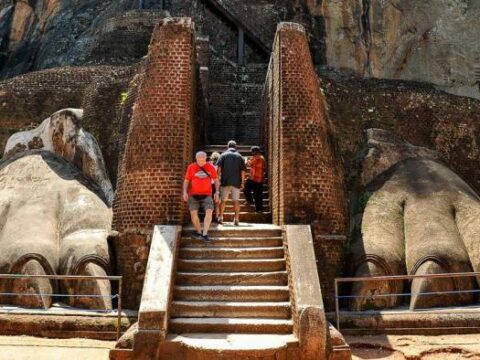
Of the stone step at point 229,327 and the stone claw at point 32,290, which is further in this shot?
the stone claw at point 32,290

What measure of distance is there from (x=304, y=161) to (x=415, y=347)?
3.61 metres

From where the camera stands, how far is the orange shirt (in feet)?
38.4

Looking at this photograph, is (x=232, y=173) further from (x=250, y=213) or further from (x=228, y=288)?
(x=228, y=288)

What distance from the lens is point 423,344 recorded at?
29.1 ft

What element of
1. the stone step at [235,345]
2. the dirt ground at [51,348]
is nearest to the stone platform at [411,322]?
the stone step at [235,345]

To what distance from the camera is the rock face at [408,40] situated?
2472cm

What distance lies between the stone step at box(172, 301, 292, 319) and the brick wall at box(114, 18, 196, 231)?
6.87 feet

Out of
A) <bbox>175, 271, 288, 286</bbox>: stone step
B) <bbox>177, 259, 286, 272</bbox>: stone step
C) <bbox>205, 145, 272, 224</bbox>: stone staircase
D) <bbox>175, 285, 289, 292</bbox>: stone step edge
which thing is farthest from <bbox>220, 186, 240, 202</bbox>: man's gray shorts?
<bbox>175, 285, 289, 292</bbox>: stone step edge

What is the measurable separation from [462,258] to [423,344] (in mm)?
2725

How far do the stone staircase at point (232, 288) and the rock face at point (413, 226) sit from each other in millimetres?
2229

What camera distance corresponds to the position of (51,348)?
848 cm

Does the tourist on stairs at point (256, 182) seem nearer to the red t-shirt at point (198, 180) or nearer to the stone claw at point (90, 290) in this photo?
the red t-shirt at point (198, 180)

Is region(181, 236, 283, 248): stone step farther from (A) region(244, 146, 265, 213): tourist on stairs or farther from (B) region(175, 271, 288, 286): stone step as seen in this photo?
(A) region(244, 146, 265, 213): tourist on stairs

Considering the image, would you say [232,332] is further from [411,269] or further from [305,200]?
[411,269]
